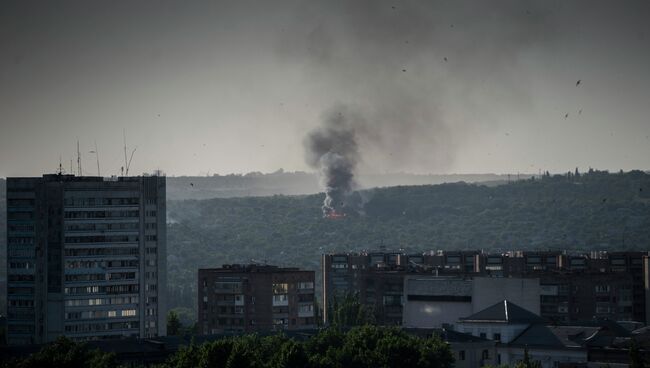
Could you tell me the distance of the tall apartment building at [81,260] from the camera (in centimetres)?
18088

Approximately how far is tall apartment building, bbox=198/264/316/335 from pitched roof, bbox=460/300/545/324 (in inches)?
1613

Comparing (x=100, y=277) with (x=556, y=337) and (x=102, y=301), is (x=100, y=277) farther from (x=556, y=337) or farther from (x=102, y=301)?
(x=556, y=337)

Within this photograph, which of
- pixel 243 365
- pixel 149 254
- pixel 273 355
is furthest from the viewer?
pixel 149 254

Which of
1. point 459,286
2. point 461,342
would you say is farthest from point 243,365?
point 459,286

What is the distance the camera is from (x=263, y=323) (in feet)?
632

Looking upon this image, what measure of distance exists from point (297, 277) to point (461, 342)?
173 ft

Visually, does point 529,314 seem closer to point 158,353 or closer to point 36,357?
point 158,353

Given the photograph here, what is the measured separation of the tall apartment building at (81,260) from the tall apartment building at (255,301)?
396 inches

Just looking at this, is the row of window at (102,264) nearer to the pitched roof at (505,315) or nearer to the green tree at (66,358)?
the pitched roof at (505,315)

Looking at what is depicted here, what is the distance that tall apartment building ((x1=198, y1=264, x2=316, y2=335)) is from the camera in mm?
193500

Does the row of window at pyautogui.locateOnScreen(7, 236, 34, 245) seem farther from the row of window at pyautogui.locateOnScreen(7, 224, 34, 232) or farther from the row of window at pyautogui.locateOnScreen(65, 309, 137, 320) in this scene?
the row of window at pyautogui.locateOnScreen(65, 309, 137, 320)

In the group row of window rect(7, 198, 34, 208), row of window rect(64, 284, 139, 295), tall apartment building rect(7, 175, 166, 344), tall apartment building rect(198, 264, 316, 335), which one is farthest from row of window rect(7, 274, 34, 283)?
tall apartment building rect(198, 264, 316, 335)

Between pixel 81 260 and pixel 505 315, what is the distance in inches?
2021

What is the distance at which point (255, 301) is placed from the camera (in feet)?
638
